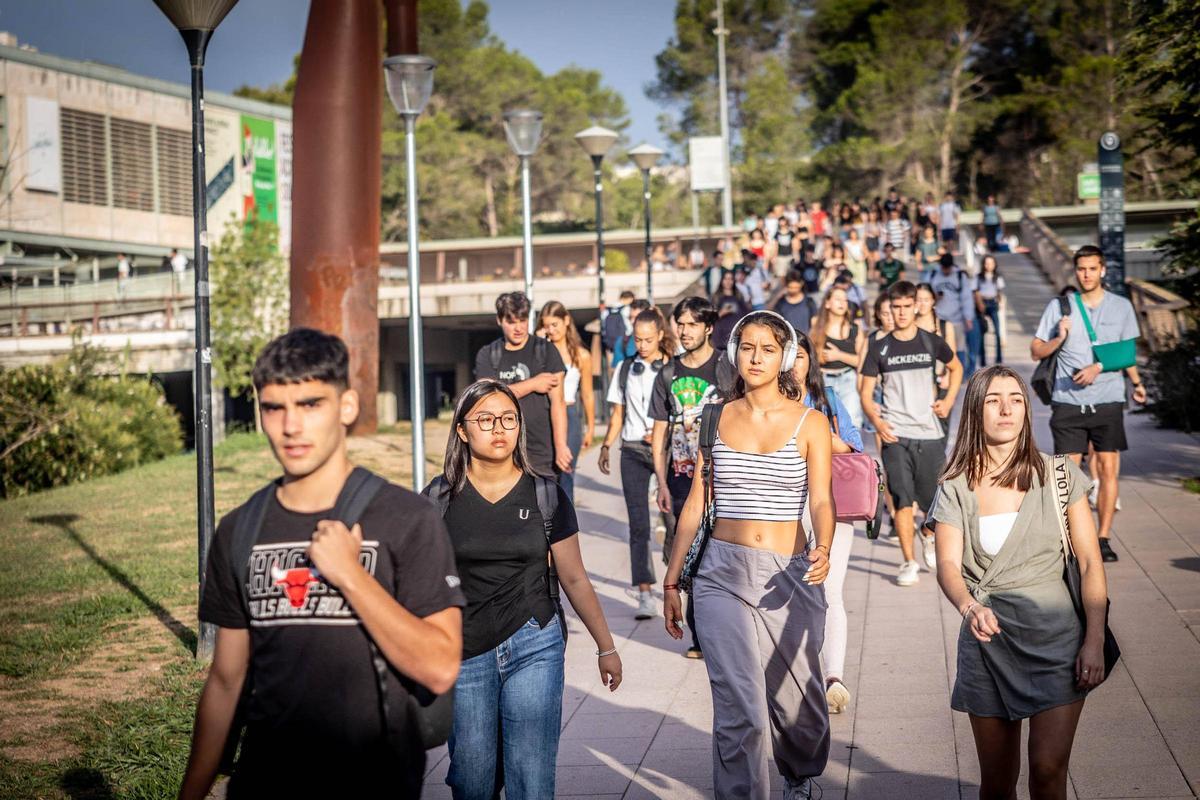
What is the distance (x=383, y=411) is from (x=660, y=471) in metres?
36.2

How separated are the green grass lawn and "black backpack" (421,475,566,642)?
2184 millimetres

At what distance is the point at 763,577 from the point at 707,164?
35.6 metres

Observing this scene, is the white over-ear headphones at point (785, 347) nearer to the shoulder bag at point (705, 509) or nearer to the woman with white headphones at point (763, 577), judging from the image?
the woman with white headphones at point (763, 577)

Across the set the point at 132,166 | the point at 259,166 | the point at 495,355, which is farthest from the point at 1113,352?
the point at 259,166

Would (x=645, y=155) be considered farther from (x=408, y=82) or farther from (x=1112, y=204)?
(x=408, y=82)

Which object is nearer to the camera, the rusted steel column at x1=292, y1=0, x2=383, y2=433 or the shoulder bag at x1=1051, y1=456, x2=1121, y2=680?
the shoulder bag at x1=1051, y1=456, x2=1121, y2=680

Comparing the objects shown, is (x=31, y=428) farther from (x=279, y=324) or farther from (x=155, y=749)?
(x=155, y=749)

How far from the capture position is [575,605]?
4137 mm

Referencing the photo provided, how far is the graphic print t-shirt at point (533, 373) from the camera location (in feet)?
26.3

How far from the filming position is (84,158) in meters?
43.7

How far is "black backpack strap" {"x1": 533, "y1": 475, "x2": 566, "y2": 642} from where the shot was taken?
412 centimetres

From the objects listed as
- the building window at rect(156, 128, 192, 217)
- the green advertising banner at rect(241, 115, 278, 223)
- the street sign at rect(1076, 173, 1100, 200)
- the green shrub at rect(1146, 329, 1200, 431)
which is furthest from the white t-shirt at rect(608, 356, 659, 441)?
the green advertising banner at rect(241, 115, 278, 223)

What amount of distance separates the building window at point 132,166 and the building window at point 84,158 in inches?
19.2

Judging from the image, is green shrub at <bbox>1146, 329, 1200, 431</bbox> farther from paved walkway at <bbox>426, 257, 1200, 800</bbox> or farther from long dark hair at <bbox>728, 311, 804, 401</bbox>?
long dark hair at <bbox>728, 311, 804, 401</bbox>
